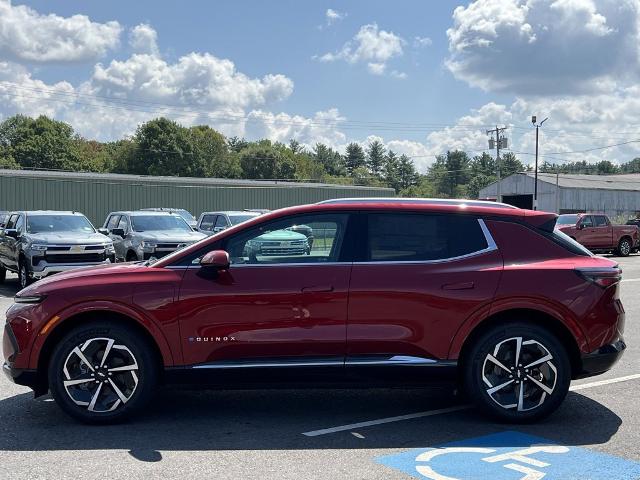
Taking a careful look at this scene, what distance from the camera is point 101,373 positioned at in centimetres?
544

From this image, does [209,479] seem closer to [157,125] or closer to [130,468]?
[130,468]

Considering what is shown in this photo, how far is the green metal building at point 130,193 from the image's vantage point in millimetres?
44688

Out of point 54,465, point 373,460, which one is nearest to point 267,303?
point 373,460

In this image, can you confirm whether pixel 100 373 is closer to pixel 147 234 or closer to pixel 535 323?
pixel 535 323

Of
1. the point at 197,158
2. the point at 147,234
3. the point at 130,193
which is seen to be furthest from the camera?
the point at 197,158

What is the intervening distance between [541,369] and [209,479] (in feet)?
8.85

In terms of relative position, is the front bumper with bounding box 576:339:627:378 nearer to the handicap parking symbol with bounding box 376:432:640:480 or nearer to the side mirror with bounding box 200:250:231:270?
the handicap parking symbol with bounding box 376:432:640:480

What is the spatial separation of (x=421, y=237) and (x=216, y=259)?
64.0 inches

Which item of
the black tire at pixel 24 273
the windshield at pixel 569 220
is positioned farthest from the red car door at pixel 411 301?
the windshield at pixel 569 220

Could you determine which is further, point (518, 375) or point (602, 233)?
point (602, 233)

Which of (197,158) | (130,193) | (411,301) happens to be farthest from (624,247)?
(197,158)

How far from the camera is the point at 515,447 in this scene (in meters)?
5.01

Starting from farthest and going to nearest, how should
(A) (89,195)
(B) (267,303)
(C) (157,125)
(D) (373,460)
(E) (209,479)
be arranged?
A: 1. (C) (157,125)
2. (A) (89,195)
3. (B) (267,303)
4. (D) (373,460)
5. (E) (209,479)

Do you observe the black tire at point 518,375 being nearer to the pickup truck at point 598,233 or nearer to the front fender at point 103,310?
the front fender at point 103,310
